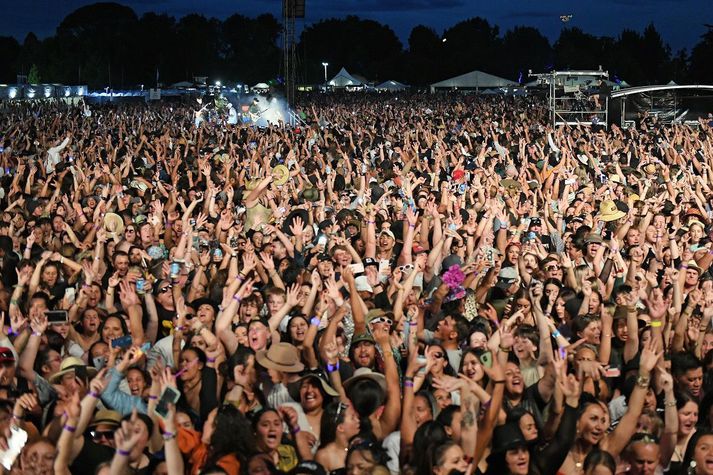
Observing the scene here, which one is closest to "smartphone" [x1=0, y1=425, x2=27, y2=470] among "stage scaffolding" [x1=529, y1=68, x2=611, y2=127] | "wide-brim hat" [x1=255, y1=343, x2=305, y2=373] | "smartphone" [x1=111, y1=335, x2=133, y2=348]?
"smartphone" [x1=111, y1=335, x2=133, y2=348]

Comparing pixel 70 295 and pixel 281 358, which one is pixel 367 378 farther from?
pixel 70 295

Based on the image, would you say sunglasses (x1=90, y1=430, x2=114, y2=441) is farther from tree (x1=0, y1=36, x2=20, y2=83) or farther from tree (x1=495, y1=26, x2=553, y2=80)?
tree (x1=0, y1=36, x2=20, y2=83)

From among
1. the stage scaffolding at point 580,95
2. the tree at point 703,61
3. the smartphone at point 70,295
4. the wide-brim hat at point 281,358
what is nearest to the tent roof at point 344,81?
the tree at point 703,61

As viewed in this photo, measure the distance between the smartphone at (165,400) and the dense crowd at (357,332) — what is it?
2 centimetres

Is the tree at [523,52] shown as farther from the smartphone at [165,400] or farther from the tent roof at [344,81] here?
the smartphone at [165,400]

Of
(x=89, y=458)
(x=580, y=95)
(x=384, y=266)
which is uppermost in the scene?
(x=580, y=95)

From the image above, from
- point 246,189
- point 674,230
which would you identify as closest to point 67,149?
point 246,189

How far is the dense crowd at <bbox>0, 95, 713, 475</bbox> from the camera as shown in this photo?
5023 millimetres

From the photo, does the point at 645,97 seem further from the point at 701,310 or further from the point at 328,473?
the point at 328,473

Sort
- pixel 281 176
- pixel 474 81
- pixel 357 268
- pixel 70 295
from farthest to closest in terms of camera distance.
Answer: pixel 474 81, pixel 281 176, pixel 357 268, pixel 70 295

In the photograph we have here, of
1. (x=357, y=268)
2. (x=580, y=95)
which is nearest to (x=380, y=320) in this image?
(x=357, y=268)

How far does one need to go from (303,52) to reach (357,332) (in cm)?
9347

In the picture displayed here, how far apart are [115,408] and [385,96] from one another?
53511 mm

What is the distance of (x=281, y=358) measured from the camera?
6.06 meters
